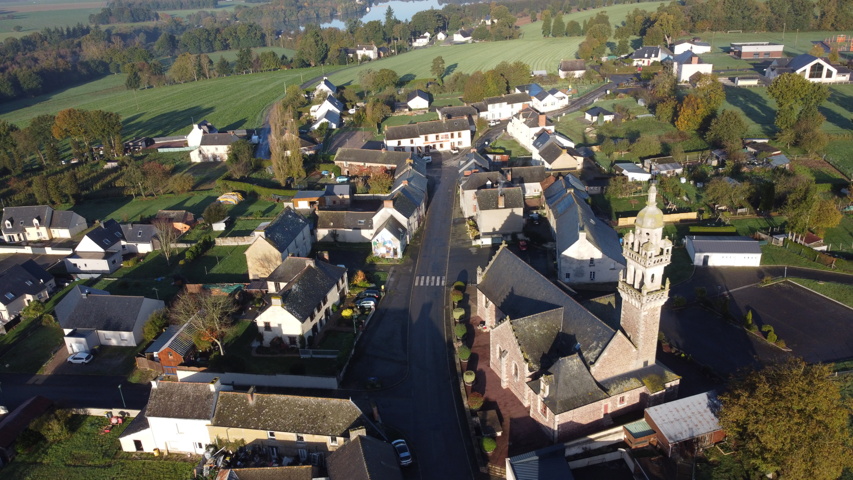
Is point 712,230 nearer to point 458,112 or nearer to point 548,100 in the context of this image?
point 458,112

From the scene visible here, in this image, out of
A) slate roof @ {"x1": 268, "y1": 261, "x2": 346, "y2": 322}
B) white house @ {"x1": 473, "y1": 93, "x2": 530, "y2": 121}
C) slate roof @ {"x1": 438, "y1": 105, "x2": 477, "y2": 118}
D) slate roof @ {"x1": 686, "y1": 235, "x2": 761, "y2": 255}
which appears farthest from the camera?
white house @ {"x1": 473, "y1": 93, "x2": 530, "y2": 121}

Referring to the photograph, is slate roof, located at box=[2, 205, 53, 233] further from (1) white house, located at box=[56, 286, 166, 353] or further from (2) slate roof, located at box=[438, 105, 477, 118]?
(2) slate roof, located at box=[438, 105, 477, 118]

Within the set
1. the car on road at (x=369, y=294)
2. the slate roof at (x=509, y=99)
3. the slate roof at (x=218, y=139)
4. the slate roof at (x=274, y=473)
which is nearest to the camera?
the slate roof at (x=274, y=473)

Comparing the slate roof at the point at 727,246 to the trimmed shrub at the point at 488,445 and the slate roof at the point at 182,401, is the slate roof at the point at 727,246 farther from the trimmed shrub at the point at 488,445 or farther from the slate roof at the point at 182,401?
the slate roof at the point at 182,401

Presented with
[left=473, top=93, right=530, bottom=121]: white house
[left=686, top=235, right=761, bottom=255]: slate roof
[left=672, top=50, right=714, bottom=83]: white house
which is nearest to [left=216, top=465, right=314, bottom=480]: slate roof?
[left=686, top=235, right=761, bottom=255]: slate roof

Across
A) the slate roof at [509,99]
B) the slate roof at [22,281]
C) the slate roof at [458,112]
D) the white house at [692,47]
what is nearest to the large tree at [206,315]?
the slate roof at [22,281]

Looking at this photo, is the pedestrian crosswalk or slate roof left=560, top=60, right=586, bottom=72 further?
slate roof left=560, top=60, right=586, bottom=72

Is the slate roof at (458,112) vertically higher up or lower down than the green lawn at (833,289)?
higher up
